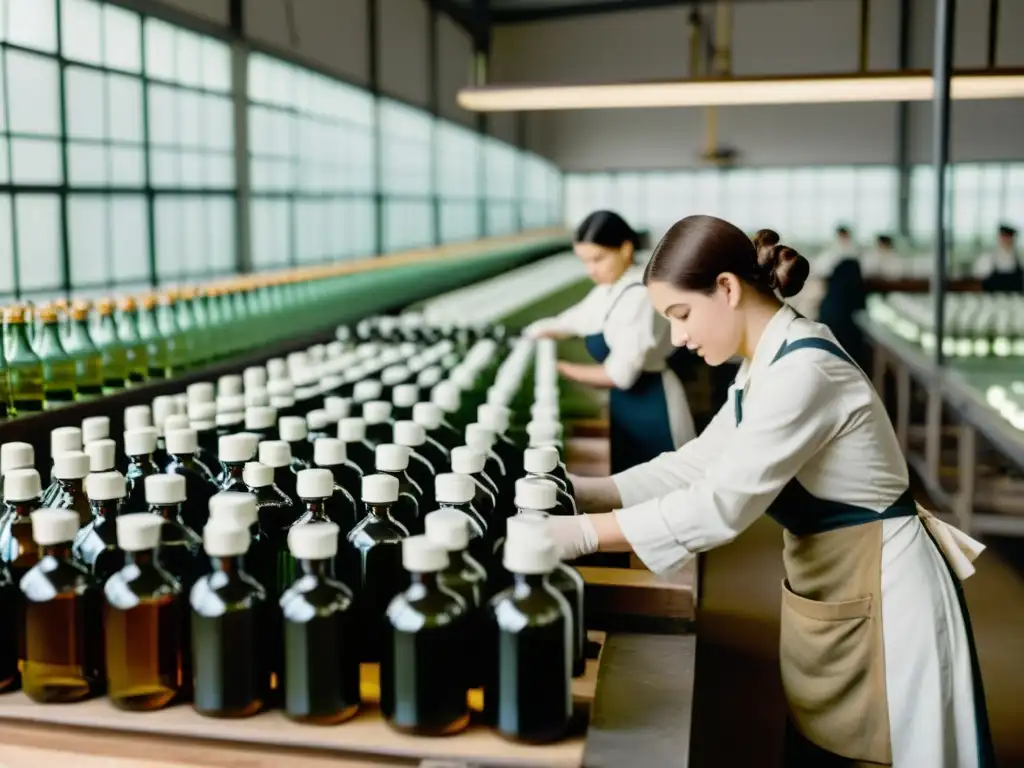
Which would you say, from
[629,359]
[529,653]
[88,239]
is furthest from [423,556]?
[88,239]

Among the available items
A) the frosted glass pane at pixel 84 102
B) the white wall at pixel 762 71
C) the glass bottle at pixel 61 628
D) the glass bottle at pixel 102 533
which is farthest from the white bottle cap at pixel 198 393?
the white wall at pixel 762 71

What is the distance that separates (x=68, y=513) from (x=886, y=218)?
18643 mm

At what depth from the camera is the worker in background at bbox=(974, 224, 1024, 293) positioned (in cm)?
937

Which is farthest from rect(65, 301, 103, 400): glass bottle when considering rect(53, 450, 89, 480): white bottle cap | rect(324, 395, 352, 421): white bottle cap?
rect(53, 450, 89, 480): white bottle cap

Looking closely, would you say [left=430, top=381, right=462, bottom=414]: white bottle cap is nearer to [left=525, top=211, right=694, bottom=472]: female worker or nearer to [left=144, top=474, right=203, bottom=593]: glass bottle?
[left=144, top=474, right=203, bottom=593]: glass bottle

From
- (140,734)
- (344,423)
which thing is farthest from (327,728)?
(344,423)

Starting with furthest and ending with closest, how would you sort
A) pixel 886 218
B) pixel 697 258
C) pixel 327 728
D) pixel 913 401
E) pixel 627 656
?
1. pixel 886 218
2. pixel 913 401
3. pixel 697 258
4. pixel 627 656
5. pixel 327 728

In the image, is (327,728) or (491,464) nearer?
(327,728)

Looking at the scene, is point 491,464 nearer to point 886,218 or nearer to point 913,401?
point 913,401

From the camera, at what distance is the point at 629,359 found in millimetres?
3268

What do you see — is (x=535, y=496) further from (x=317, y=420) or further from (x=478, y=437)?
(x=317, y=420)

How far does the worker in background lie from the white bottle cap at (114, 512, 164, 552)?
9081 millimetres

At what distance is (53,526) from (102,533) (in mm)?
152

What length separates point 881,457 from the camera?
1636mm
